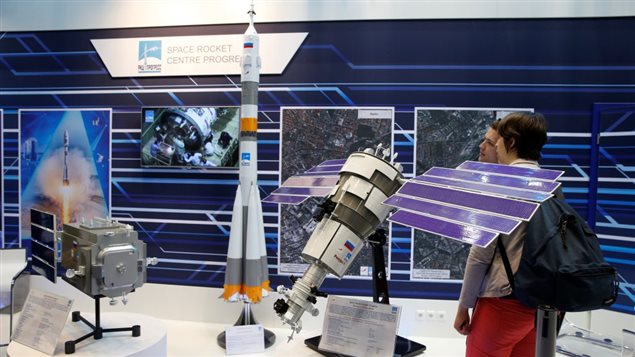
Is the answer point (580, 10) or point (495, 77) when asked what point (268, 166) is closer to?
point (495, 77)

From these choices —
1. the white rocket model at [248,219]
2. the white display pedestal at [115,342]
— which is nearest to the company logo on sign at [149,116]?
the white rocket model at [248,219]

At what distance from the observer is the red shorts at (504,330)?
160 cm

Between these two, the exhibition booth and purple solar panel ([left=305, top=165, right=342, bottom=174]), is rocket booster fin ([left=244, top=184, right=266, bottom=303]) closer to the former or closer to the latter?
the exhibition booth

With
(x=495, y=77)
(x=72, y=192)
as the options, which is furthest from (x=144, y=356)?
(x=495, y=77)

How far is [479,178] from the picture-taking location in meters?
1.25

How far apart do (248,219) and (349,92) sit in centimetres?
148

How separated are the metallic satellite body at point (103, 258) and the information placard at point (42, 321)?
14cm

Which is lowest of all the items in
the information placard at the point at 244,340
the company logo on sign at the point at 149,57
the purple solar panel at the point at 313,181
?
the information placard at the point at 244,340

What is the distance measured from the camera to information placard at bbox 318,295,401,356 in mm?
1717

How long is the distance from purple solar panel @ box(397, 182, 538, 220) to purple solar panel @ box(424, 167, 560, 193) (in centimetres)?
9

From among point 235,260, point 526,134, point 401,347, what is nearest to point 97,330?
point 235,260

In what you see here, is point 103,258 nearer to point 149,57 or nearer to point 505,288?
point 505,288

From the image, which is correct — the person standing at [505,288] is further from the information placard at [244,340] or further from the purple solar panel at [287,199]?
the information placard at [244,340]

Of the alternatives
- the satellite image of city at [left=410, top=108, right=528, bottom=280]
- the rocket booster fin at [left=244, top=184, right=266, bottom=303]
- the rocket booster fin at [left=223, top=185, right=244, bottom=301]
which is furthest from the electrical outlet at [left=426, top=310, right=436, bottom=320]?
the rocket booster fin at [left=223, top=185, right=244, bottom=301]
